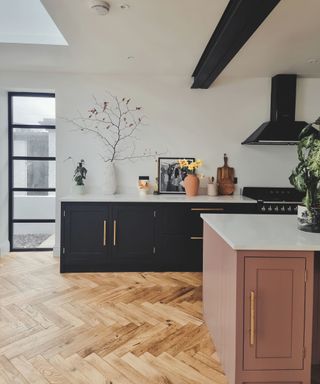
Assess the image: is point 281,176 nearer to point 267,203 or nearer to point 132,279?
point 267,203

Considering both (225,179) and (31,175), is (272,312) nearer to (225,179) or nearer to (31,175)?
(225,179)

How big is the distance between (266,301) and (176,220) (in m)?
2.08

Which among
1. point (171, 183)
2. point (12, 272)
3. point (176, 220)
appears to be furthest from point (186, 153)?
point (12, 272)

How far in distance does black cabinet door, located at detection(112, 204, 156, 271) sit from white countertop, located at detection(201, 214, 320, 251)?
1.35 metres

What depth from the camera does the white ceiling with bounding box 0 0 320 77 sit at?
7.89 feet

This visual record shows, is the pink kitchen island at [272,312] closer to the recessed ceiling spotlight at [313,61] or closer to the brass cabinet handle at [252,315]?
the brass cabinet handle at [252,315]

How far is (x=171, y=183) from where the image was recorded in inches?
165

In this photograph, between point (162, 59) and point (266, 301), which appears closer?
point (266, 301)

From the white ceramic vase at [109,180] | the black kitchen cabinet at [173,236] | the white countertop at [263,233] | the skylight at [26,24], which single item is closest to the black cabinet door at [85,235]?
the white ceramic vase at [109,180]

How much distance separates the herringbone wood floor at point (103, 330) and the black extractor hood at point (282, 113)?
6.87 ft

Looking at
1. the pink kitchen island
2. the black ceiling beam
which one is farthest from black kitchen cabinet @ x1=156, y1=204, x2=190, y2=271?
the pink kitchen island

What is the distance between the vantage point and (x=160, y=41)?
9.85 ft

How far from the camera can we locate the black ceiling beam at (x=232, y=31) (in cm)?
209

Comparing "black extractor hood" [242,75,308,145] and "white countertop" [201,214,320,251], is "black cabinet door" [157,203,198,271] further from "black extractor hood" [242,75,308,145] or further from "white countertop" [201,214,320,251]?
"black extractor hood" [242,75,308,145]
